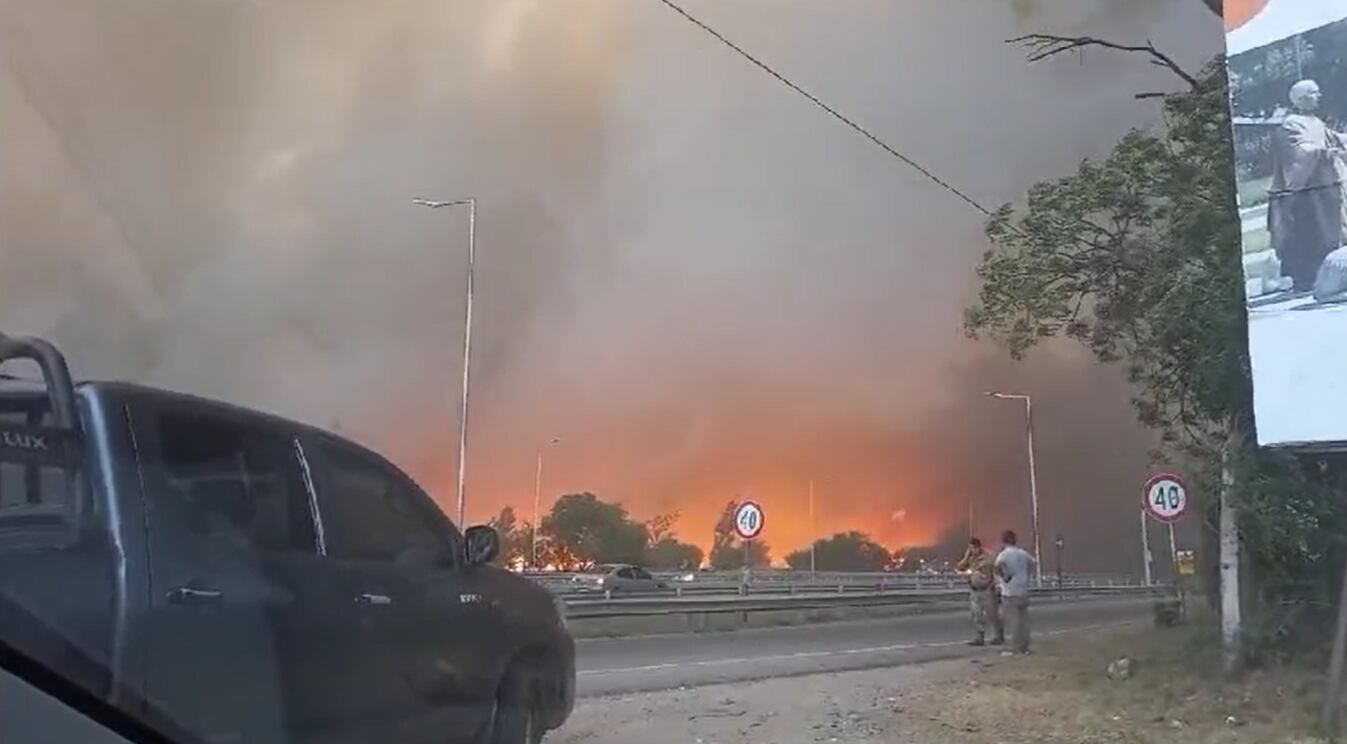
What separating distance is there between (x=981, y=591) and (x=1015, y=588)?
0.22m

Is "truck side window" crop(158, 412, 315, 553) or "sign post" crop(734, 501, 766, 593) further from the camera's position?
"sign post" crop(734, 501, 766, 593)

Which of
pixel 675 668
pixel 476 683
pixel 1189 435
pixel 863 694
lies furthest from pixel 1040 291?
pixel 476 683

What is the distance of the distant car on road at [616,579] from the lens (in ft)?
22.9

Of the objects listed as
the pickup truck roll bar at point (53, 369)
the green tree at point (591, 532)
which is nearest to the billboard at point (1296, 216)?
the green tree at point (591, 532)

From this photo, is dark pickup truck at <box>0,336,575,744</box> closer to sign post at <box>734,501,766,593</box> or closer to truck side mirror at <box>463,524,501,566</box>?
truck side mirror at <box>463,524,501,566</box>

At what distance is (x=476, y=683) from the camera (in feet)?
14.7

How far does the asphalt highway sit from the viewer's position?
804cm

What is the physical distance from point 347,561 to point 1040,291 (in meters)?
5.95

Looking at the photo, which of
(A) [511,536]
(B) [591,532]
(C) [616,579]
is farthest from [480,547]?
(C) [616,579]

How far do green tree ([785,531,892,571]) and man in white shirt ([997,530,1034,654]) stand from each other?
795 millimetres

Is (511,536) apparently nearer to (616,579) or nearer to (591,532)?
(591,532)

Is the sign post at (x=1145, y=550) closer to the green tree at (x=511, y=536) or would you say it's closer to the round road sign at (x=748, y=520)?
the round road sign at (x=748, y=520)

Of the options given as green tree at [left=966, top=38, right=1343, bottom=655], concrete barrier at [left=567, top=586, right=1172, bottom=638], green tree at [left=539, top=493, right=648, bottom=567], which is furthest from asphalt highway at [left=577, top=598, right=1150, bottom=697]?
green tree at [left=966, top=38, right=1343, bottom=655]

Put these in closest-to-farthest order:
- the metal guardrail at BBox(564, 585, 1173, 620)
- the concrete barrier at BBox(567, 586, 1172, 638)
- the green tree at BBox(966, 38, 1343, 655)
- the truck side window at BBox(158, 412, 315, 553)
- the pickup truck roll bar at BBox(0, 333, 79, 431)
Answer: the pickup truck roll bar at BBox(0, 333, 79, 431) → the truck side window at BBox(158, 412, 315, 553) → the green tree at BBox(966, 38, 1343, 655) → the metal guardrail at BBox(564, 585, 1173, 620) → the concrete barrier at BBox(567, 586, 1172, 638)
